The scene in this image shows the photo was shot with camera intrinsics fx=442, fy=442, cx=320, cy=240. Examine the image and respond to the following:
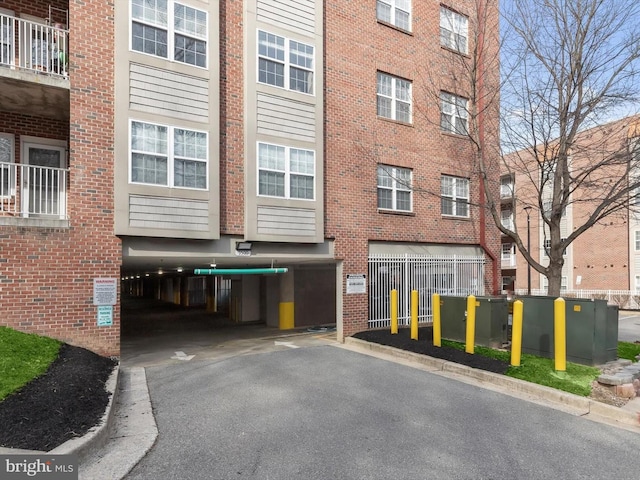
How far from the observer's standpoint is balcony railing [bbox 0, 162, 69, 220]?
9.83 meters

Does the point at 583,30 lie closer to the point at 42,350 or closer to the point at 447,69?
the point at 447,69

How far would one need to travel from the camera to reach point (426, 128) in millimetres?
15305

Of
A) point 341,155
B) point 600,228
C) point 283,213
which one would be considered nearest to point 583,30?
point 341,155

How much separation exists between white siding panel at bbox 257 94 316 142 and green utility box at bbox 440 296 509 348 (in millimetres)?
6087

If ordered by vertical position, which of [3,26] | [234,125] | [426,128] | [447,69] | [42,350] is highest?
[447,69]

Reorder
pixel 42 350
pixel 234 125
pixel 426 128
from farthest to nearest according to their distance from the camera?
pixel 426 128, pixel 234 125, pixel 42 350

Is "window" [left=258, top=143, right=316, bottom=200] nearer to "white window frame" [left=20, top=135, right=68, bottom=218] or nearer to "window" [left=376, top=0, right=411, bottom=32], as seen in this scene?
"white window frame" [left=20, top=135, right=68, bottom=218]

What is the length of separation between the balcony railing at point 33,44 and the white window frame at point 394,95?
8877 millimetres

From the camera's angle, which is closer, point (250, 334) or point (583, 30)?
point (583, 30)

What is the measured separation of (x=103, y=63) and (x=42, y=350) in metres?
6.18

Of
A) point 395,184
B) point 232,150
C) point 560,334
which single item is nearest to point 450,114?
point 395,184

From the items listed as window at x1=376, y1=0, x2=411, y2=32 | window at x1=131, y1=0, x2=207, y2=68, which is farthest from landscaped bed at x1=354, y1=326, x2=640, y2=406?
window at x1=376, y1=0, x2=411, y2=32

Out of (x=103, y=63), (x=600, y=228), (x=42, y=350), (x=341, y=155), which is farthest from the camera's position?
(x=600, y=228)

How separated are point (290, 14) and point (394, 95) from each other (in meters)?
4.41
